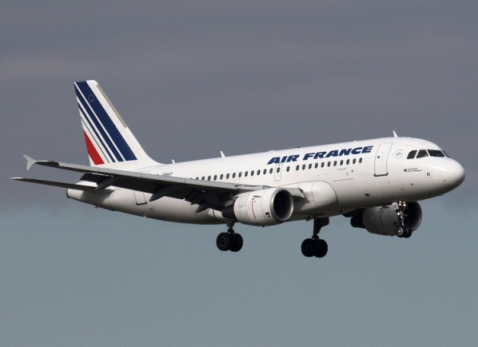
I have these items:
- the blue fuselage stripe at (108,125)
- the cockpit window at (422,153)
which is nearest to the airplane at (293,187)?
the cockpit window at (422,153)

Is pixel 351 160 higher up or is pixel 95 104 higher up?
pixel 95 104

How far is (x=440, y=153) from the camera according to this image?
183ft

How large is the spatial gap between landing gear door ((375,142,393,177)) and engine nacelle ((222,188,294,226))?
4.93 m

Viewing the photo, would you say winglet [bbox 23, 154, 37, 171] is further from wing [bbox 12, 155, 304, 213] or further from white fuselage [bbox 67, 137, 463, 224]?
white fuselage [bbox 67, 137, 463, 224]

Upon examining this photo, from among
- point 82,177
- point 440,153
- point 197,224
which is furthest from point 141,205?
point 440,153

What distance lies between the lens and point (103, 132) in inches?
2788

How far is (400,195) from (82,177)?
16534 millimetres

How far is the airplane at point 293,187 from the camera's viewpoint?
5509 cm

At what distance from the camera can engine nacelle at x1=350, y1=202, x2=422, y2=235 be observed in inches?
2398

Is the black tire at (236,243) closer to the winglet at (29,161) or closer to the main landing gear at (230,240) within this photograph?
the main landing gear at (230,240)

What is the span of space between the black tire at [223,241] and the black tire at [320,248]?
250 inches

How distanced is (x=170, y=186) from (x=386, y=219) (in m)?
12.6

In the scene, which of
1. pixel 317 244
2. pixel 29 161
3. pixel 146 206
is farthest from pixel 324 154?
pixel 29 161

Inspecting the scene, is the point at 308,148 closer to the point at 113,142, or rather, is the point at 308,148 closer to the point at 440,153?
the point at 440,153
